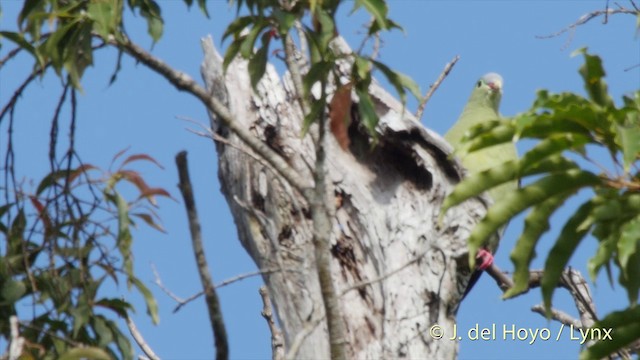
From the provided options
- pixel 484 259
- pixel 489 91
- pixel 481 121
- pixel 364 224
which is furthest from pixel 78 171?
pixel 489 91

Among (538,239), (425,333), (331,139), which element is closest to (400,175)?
(331,139)

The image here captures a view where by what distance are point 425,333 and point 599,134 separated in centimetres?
151

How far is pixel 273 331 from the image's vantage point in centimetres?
484

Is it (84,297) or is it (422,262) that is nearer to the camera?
(84,297)

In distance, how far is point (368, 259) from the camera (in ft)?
14.0

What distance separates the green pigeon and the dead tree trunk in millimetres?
512

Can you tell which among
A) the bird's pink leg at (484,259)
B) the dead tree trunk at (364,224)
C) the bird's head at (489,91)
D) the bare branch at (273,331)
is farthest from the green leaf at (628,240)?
the bird's head at (489,91)

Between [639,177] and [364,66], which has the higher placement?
[364,66]

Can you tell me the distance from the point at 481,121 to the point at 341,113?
2.81m

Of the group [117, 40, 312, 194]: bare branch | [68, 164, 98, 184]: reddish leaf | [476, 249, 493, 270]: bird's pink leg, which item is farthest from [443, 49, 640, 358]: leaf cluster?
[476, 249, 493, 270]: bird's pink leg

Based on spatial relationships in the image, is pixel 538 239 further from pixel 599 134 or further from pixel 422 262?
pixel 422 262

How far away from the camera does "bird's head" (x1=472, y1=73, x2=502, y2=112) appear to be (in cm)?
708

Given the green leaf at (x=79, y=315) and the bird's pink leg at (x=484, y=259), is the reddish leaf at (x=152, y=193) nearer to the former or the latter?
the green leaf at (x=79, y=315)

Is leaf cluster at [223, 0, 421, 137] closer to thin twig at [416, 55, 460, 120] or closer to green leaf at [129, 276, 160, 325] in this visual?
green leaf at [129, 276, 160, 325]
